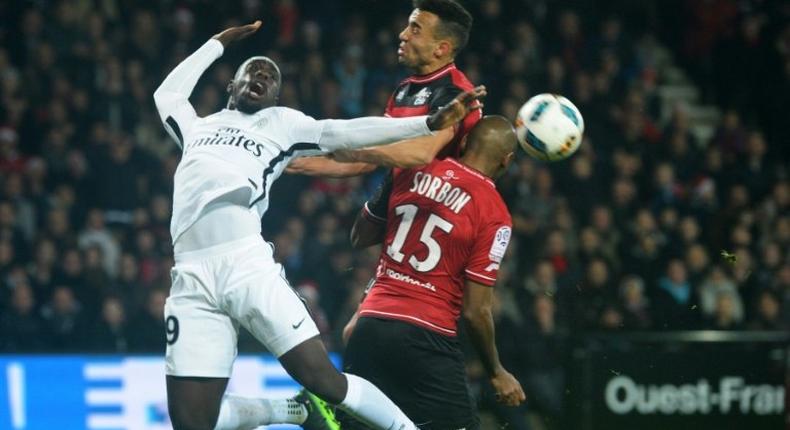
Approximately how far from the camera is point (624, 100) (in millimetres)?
14195

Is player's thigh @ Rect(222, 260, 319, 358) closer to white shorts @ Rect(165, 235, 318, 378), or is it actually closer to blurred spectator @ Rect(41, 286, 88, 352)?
white shorts @ Rect(165, 235, 318, 378)

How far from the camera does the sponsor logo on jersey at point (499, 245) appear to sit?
6.29 meters

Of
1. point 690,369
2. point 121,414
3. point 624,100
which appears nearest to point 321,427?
point 121,414

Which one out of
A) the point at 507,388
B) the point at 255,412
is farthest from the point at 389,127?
the point at 255,412

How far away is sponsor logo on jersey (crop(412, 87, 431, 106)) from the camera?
21.3 feet

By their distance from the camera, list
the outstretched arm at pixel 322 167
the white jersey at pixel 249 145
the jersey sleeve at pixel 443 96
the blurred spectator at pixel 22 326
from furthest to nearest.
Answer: the blurred spectator at pixel 22 326
the outstretched arm at pixel 322 167
the jersey sleeve at pixel 443 96
the white jersey at pixel 249 145

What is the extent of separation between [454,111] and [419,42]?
0.78 metres

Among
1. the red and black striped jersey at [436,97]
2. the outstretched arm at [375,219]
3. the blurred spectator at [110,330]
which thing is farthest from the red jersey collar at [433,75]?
the blurred spectator at [110,330]

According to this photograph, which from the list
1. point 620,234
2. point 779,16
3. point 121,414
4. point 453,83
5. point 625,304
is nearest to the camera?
point 453,83

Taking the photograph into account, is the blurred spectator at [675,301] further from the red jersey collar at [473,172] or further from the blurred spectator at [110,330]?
the red jersey collar at [473,172]

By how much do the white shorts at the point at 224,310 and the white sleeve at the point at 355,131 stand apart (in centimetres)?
60

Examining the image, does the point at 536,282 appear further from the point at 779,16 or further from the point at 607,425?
the point at 779,16

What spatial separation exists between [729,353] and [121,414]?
183 inches

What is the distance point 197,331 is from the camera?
5.95 meters
